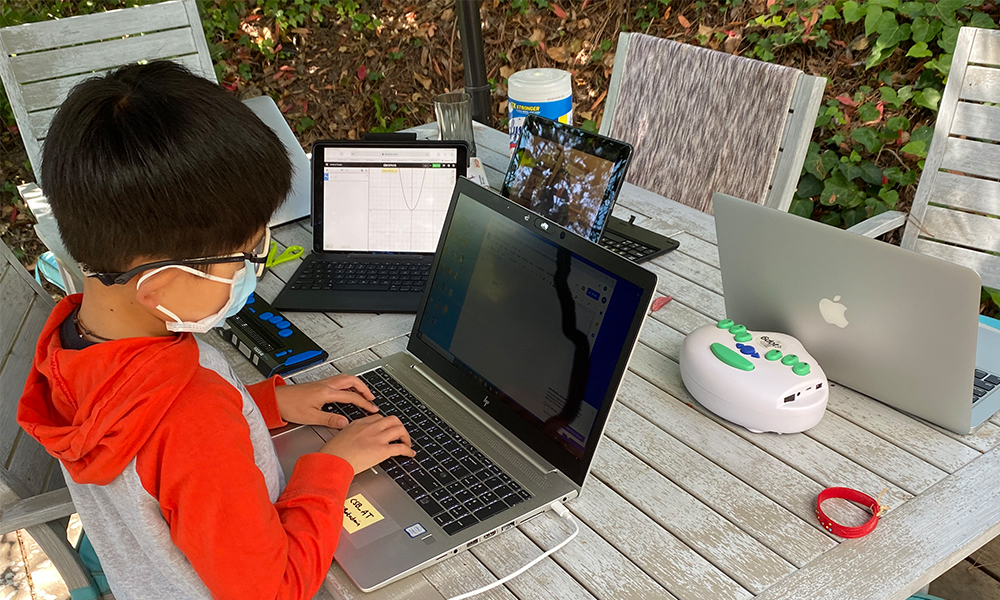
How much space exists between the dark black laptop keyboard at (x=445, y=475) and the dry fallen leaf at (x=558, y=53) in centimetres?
348

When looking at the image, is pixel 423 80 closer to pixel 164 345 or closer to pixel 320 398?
pixel 320 398

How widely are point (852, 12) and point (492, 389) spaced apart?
2380 millimetres

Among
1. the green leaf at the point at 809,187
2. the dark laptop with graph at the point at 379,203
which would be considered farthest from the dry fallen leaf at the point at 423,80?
the dark laptop with graph at the point at 379,203

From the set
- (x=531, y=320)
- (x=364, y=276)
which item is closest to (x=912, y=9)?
(x=364, y=276)

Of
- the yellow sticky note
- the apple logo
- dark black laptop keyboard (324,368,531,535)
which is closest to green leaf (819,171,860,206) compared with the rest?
the apple logo

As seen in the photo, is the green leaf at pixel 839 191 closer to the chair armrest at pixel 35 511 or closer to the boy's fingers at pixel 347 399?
the boy's fingers at pixel 347 399

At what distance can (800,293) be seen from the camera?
1126mm

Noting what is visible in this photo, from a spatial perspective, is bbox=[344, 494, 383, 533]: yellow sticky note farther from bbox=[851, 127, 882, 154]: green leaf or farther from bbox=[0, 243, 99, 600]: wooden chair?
bbox=[851, 127, 882, 154]: green leaf

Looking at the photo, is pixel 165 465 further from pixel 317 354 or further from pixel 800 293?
pixel 800 293

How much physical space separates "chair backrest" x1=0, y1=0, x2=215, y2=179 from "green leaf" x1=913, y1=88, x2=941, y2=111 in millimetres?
2309

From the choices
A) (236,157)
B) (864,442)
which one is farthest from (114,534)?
(864,442)

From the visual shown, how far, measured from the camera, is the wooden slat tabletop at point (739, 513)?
2.85ft

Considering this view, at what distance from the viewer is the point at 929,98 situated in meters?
2.67

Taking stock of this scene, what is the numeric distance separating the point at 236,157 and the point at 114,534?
454 mm
